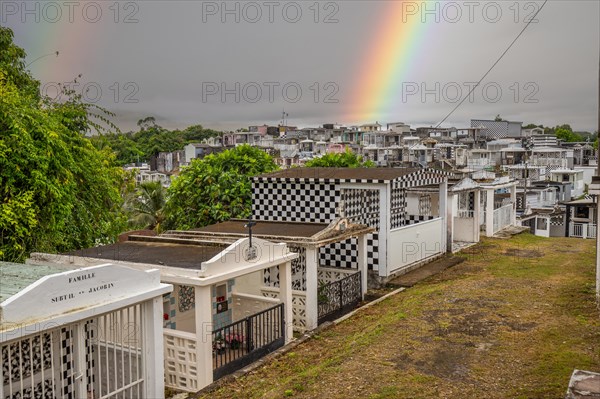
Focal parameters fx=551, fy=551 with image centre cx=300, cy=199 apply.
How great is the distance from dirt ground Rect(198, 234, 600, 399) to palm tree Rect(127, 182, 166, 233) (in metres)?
15.8

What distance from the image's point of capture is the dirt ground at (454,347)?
24.4 ft

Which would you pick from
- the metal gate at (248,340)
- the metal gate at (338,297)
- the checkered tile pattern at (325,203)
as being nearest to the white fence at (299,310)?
the metal gate at (338,297)

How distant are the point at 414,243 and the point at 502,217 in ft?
31.1

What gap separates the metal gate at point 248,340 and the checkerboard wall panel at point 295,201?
17.7 feet

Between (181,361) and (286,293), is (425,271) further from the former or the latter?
(181,361)

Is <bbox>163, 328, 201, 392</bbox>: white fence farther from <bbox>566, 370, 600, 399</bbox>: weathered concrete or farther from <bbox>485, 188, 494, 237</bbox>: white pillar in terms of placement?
<bbox>485, 188, 494, 237</bbox>: white pillar

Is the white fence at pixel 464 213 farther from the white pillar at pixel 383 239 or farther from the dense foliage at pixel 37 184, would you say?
the dense foliage at pixel 37 184

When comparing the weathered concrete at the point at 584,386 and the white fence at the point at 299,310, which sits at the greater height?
the weathered concrete at the point at 584,386

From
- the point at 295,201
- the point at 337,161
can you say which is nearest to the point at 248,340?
the point at 295,201

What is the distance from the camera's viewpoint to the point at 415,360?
27.6 ft

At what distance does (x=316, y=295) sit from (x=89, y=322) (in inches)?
210

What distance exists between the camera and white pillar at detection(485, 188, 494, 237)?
2234cm

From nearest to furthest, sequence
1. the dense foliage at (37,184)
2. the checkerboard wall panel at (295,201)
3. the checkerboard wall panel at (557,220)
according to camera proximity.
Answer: the dense foliage at (37,184) < the checkerboard wall panel at (295,201) < the checkerboard wall panel at (557,220)

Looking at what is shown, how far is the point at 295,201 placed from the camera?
15.5 meters
